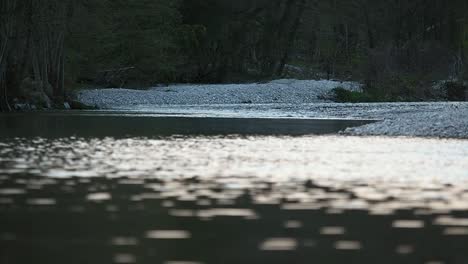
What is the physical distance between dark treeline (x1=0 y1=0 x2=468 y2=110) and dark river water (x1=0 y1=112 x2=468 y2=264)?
1076 inches

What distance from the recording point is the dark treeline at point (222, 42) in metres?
49.6

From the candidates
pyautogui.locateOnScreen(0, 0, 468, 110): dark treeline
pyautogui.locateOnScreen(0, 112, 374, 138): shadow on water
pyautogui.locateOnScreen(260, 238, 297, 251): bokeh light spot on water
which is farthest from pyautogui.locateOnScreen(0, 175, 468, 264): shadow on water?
pyautogui.locateOnScreen(0, 0, 468, 110): dark treeline

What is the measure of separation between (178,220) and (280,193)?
263 cm

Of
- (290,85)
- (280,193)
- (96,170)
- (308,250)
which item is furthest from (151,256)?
(290,85)

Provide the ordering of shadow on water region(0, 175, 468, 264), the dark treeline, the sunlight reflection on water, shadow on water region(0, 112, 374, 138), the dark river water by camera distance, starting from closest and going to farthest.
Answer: shadow on water region(0, 175, 468, 264) < the dark river water < the sunlight reflection on water < shadow on water region(0, 112, 374, 138) < the dark treeline

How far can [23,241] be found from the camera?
830 cm

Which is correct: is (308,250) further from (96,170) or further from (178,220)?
(96,170)

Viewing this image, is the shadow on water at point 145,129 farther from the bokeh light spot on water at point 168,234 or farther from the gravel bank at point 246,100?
the bokeh light spot on water at point 168,234

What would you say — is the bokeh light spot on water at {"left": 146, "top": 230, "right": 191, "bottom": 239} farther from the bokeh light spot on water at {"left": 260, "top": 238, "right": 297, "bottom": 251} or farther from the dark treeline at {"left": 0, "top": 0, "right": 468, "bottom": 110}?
the dark treeline at {"left": 0, "top": 0, "right": 468, "bottom": 110}

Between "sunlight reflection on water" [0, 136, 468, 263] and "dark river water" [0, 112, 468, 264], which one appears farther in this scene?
"sunlight reflection on water" [0, 136, 468, 263]

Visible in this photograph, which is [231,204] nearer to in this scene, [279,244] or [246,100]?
[279,244]

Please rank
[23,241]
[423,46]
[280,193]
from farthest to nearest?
[423,46] < [280,193] < [23,241]

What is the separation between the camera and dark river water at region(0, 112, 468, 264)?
796cm

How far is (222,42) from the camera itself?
7956 centimetres
